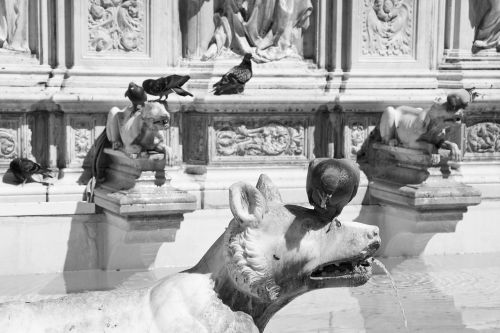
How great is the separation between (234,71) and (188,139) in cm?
73

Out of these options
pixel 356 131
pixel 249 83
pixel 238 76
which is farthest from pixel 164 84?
pixel 356 131

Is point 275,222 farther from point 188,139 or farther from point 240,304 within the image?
point 188,139

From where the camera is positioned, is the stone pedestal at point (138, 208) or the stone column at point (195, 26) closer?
the stone pedestal at point (138, 208)

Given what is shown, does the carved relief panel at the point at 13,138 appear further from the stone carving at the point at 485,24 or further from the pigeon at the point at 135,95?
the stone carving at the point at 485,24

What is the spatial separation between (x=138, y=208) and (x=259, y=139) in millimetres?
1720

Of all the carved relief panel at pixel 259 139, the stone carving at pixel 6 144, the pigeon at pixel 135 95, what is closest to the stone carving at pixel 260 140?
the carved relief panel at pixel 259 139

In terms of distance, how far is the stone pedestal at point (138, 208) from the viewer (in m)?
7.59

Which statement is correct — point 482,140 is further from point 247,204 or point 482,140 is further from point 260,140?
point 247,204

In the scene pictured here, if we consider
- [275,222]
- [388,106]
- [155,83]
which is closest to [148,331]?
[275,222]

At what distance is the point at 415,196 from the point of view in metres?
8.30

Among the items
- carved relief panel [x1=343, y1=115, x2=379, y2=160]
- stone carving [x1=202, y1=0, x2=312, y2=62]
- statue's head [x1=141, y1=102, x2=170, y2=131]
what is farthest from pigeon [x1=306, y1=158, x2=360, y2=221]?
carved relief panel [x1=343, y1=115, x2=379, y2=160]

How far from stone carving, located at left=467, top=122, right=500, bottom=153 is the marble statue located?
262 inches

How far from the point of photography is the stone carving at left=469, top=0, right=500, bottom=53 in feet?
31.3

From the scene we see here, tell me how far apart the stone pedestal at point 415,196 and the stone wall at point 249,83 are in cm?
31
